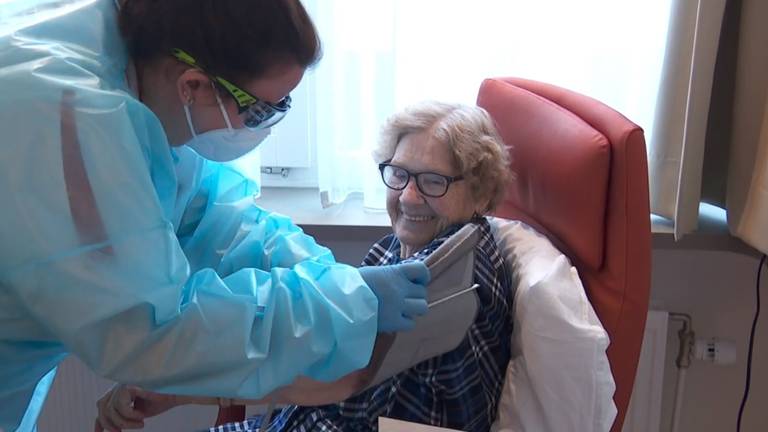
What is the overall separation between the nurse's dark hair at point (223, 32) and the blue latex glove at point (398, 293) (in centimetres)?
33

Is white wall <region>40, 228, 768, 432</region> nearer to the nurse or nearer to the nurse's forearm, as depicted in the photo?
the nurse's forearm

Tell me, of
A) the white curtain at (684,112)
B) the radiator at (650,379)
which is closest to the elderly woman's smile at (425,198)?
the white curtain at (684,112)

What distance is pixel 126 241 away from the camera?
2.69ft

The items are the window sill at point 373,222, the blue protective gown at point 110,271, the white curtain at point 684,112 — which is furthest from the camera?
the window sill at point 373,222

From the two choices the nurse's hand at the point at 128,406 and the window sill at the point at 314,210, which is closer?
the nurse's hand at the point at 128,406

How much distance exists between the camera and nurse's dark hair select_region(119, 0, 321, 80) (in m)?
0.90

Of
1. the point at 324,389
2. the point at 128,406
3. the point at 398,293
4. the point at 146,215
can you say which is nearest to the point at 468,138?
the point at 398,293

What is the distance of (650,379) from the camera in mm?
1733

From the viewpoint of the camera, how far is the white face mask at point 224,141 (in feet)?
3.38

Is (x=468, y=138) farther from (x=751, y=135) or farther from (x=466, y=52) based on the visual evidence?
(x=751, y=135)

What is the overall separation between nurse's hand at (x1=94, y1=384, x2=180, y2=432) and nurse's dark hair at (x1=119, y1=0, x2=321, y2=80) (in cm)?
59

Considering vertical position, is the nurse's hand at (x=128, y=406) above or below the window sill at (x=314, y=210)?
below

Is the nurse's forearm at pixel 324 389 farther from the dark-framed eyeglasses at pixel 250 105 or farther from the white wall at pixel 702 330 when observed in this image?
the white wall at pixel 702 330

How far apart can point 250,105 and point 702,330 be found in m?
1.38
